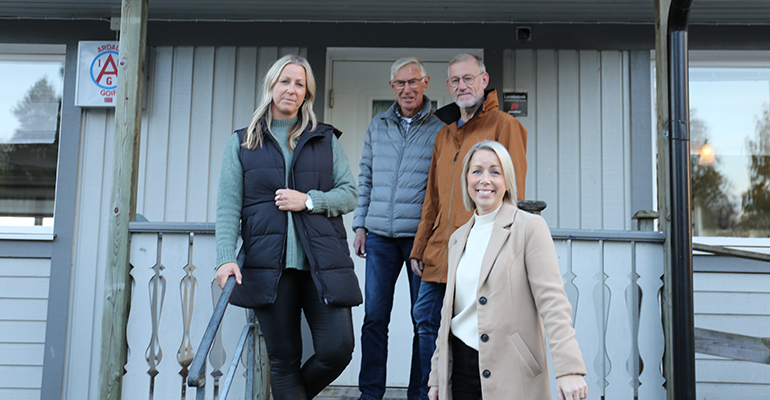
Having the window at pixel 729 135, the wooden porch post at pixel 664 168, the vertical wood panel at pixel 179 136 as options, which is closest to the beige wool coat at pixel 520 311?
the wooden porch post at pixel 664 168

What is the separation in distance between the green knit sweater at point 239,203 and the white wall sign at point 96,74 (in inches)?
79.0

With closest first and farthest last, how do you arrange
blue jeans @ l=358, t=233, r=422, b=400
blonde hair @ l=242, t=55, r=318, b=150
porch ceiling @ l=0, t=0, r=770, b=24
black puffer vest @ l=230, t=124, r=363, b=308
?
1. black puffer vest @ l=230, t=124, r=363, b=308
2. blonde hair @ l=242, t=55, r=318, b=150
3. blue jeans @ l=358, t=233, r=422, b=400
4. porch ceiling @ l=0, t=0, r=770, b=24

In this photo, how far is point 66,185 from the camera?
12.3 ft

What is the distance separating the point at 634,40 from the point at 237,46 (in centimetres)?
273

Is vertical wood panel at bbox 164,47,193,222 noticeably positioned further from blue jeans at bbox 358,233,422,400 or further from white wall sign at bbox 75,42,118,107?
blue jeans at bbox 358,233,422,400

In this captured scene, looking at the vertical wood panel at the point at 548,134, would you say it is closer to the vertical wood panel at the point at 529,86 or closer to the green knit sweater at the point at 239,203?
the vertical wood panel at the point at 529,86

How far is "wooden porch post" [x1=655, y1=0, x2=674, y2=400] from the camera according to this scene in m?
2.60

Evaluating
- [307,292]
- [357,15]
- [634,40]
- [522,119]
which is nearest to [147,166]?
[357,15]

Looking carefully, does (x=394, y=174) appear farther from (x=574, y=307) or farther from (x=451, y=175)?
(x=574, y=307)

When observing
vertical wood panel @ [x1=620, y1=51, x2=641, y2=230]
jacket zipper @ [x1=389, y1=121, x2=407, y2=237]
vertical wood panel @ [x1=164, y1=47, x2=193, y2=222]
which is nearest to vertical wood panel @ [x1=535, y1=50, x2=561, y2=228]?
vertical wood panel @ [x1=620, y1=51, x2=641, y2=230]

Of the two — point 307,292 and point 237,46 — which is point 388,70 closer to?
point 237,46

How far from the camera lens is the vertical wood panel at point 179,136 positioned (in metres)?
3.74

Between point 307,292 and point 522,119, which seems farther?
point 522,119

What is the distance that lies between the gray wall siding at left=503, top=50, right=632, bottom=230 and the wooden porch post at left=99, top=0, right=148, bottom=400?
7.58 feet
